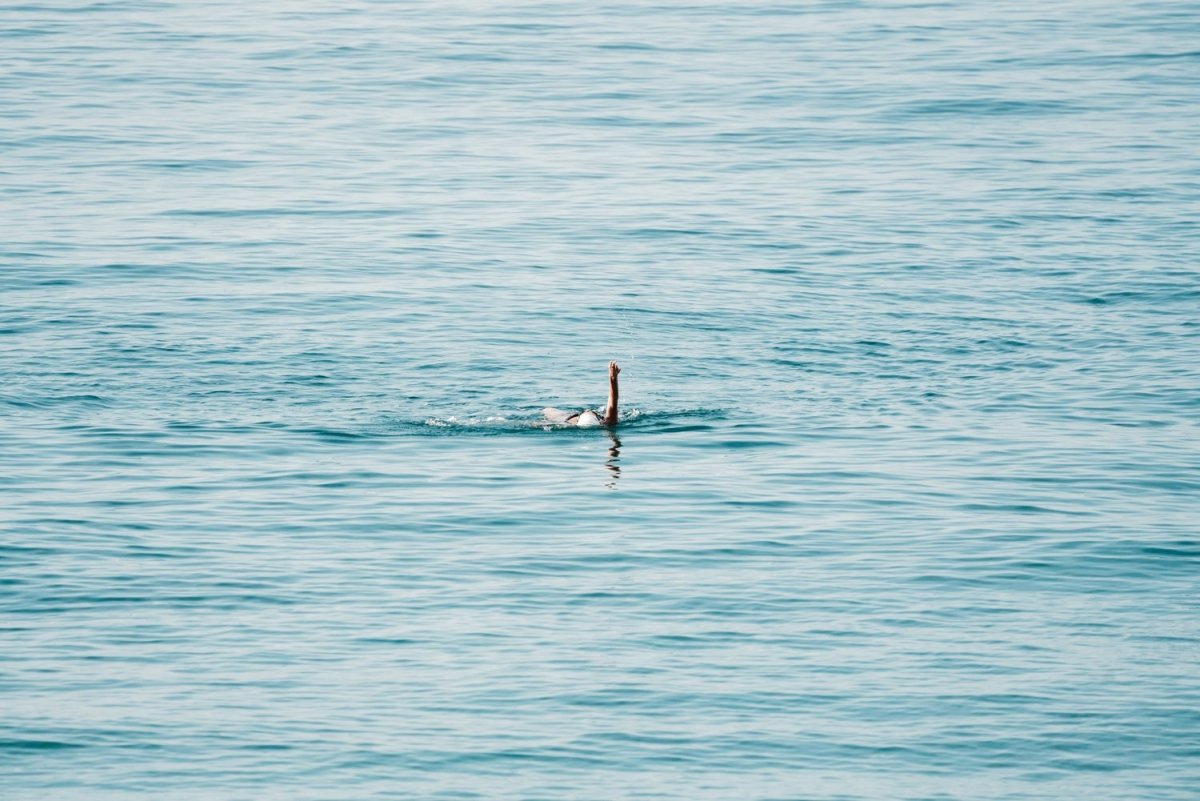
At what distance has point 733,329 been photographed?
102 ft

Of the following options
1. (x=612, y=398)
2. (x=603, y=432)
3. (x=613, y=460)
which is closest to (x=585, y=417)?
(x=603, y=432)

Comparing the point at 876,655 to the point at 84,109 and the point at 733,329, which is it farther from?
the point at 84,109

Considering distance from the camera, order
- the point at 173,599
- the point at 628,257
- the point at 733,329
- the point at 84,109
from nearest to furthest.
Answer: the point at 173,599, the point at 733,329, the point at 628,257, the point at 84,109

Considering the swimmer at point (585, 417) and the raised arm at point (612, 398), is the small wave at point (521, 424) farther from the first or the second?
the raised arm at point (612, 398)

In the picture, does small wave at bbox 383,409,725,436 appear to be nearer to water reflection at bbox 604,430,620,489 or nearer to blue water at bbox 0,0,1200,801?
blue water at bbox 0,0,1200,801

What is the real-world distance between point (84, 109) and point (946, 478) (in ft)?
101

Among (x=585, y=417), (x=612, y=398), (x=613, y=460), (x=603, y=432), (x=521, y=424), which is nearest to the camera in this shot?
(x=613, y=460)

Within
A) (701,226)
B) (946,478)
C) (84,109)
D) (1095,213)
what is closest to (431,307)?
(701,226)

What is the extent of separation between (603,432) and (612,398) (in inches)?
41.4

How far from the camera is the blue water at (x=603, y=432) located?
17.4m

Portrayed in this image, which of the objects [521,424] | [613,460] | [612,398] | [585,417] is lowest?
[613,460]

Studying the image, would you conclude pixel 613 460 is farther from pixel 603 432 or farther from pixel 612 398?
pixel 603 432

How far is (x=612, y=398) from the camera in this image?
997 inches

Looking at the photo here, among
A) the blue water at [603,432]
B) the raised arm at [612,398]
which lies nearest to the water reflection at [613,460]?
the blue water at [603,432]
